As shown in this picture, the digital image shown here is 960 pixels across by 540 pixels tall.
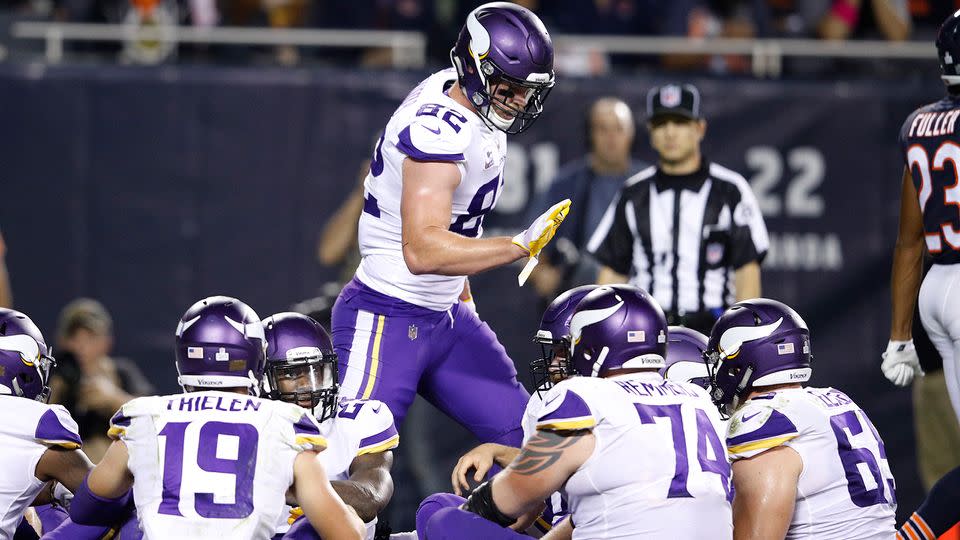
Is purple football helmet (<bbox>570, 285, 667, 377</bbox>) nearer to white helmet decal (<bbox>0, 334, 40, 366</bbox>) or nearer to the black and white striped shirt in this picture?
white helmet decal (<bbox>0, 334, 40, 366</bbox>)

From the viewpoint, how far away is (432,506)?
4641mm

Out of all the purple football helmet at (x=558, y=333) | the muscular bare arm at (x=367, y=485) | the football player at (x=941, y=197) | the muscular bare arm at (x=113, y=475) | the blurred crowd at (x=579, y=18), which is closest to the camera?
the muscular bare arm at (x=113, y=475)

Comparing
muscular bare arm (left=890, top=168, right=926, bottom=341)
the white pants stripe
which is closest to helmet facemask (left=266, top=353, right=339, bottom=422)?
the white pants stripe

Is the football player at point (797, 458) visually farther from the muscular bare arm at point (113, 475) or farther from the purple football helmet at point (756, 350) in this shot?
the muscular bare arm at point (113, 475)

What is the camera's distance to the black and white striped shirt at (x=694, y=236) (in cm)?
677

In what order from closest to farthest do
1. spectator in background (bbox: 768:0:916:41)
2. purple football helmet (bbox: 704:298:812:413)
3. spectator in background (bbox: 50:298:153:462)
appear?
purple football helmet (bbox: 704:298:812:413) < spectator in background (bbox: 50:298:153:462) < spectator in background (bbox: 768:0:916:41)

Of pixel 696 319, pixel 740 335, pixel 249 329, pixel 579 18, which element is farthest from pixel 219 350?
pixel 579 18

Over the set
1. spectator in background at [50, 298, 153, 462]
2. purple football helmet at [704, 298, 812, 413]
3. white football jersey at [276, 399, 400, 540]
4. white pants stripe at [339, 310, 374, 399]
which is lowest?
spectator in background at [50, 298, 153, 462]

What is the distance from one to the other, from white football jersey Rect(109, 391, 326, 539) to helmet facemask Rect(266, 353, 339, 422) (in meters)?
0.60

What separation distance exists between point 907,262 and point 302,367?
2507 millimetres

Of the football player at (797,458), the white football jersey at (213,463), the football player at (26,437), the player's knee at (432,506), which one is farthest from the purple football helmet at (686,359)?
the football player at (26,437)

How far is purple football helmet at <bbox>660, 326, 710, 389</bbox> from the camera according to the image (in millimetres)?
5152

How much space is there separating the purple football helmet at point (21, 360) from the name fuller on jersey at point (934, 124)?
10.9 feet

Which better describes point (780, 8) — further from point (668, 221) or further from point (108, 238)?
point (108, 238)
